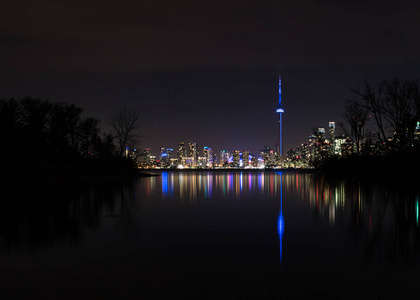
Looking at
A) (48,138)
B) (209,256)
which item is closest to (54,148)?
(48,138)

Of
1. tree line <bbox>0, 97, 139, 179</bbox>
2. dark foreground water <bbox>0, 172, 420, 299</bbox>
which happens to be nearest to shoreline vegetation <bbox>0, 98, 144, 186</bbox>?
tree line <bbox>0, 97, 139, 179</bbox>

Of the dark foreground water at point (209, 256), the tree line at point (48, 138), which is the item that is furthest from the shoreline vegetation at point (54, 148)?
the dark foreground water at point (209, 256)

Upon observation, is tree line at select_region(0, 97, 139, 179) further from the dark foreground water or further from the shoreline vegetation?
the dark foreground water

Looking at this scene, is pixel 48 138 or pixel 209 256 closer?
pixel 209 256

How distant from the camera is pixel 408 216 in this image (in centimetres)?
1288

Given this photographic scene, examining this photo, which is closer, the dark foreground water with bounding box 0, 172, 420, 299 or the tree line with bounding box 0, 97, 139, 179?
the dark foreground water with bounding box 0, 172, 420, 299

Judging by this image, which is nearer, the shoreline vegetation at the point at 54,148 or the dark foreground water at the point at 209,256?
the dark foreground water at the point at 209,256

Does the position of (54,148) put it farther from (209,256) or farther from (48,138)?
(209,256)

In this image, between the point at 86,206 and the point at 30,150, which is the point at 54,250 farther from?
the point at 30,150

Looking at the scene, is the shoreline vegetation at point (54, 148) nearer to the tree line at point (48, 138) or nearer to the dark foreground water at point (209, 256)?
the tree line at point (48, 138)

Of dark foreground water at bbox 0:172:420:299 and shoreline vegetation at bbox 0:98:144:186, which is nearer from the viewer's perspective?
dark foreground water at bbox 0:172:420:299

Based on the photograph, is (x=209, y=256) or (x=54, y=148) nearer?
(x=209, y=256)

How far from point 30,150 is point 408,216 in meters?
37.3

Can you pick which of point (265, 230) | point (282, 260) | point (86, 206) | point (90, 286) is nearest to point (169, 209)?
point (86, 206)
